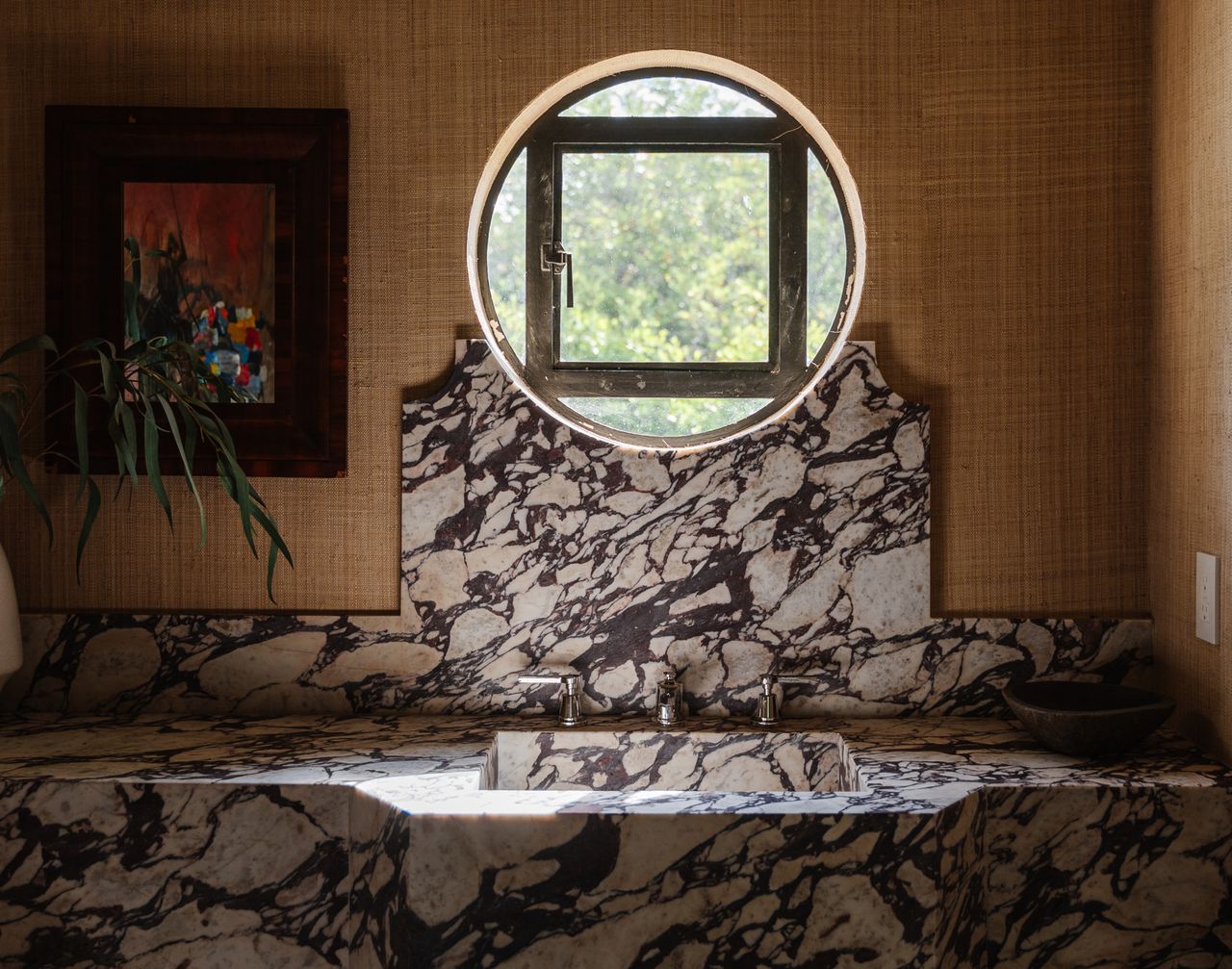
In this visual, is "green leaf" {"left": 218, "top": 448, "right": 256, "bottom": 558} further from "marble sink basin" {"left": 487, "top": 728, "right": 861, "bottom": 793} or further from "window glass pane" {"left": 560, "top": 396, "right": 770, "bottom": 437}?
"window glass pane" {"left": 560, "top": 396, "right": 770, "bottom": 437}

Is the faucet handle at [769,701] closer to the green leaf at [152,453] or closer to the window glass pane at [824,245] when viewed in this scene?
the green leaf at [152,453]

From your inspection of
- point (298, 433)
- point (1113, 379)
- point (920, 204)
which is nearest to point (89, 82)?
point (298, 433)

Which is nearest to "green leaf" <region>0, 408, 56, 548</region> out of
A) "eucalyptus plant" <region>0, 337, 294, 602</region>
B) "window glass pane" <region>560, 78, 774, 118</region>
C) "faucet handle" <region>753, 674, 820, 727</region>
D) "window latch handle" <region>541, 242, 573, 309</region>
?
"eucalyptus plant" <region>0, 337, 294, 602</region>

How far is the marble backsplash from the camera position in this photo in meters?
1.72

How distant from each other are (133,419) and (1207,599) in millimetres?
1667

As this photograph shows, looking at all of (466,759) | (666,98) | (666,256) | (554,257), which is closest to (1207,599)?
(466,759)

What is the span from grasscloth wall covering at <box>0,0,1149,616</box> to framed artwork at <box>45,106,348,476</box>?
0.05 m

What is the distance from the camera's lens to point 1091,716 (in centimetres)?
146

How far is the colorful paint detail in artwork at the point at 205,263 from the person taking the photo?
1716mm

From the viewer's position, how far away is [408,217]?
173cm

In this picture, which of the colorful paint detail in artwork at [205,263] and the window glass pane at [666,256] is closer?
the colorful paint detail in artwork at [205,263]

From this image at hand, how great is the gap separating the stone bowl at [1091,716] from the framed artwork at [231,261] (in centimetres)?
120

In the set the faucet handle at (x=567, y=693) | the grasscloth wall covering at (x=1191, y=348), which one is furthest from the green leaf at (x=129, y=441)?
the grasscloth wall covering at (x=1191, y=348)

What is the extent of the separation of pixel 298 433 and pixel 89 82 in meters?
0.70
